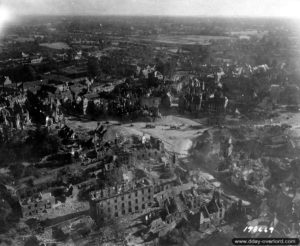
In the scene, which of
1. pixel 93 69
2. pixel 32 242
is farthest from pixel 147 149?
pixel 93 69

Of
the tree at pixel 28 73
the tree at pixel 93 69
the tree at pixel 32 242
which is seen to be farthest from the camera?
the tree at pixel 93 69

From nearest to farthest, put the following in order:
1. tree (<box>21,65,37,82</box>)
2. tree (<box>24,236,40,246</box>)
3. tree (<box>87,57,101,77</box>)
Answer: tree (<box>24,236,40,246</box>), tree (<box>21,65,37,82</box>), tree (<box>87,57,101,77</box>)

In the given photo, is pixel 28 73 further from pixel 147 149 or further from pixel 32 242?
pixel 32 242

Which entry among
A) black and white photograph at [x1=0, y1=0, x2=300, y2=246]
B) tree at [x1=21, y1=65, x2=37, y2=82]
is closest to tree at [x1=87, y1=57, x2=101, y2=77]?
black and white photograph at [x1=0, y1=0, x2=300, y2=246]

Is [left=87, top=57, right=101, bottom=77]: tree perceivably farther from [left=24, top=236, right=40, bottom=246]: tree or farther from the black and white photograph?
[left=24, top=236, right=40, bottom=246]: tree

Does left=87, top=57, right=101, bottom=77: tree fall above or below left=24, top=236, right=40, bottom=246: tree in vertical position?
above

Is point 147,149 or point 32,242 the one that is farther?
point 147,149

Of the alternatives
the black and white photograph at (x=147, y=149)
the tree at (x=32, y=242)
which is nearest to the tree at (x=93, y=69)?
the black and white photograph at (x=147, y=149)

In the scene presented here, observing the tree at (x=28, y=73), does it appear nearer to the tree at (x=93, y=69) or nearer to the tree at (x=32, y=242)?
the tree at (x=93, y=69)

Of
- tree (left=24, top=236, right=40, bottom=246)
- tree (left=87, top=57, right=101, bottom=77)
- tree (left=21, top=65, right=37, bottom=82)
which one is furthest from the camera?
tree (left=87, top=57, right=101, bottom=77)
